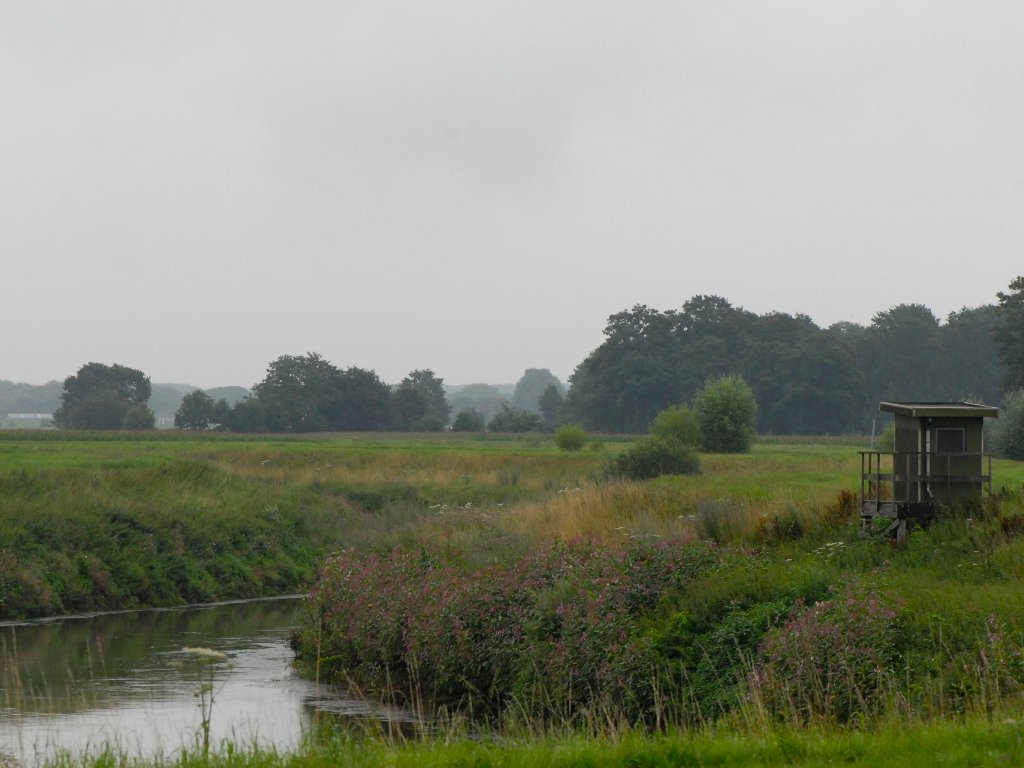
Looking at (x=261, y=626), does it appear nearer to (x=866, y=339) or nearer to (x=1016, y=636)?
(x=1016, y=636)

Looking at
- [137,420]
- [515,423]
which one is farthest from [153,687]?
[137,420]

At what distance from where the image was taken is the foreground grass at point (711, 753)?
32.6 feet

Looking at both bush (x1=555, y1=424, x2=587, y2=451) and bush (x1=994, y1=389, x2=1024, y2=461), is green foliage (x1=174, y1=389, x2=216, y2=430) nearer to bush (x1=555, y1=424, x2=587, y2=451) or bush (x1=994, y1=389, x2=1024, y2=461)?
bush (x1=555, y1=424, x2=587, y2=451)

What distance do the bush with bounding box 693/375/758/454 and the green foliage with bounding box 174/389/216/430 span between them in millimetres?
68169

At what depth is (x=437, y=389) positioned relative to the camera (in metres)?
179

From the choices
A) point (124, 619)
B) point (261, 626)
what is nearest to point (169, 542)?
point (124, 619)

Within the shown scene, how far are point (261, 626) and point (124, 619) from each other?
3797mm

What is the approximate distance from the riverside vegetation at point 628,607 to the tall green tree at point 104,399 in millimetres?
86500

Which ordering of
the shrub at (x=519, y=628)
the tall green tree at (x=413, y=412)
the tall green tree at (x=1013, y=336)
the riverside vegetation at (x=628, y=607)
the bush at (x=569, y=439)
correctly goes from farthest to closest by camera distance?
the tall green tree at (x=413, y=412)
the tall green tree at (x=1013, y=336)
the bush at (x=569, y=439)
the shrub at (x=519, y=628)
the riverside vegetation at (x=628, y=607)

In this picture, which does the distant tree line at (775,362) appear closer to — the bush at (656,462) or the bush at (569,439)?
the bush at (569,439)

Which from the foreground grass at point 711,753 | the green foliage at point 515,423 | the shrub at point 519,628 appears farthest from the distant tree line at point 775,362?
the foreground grass at point 711,753

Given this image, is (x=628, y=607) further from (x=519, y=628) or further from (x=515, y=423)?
(x=515, y=423)

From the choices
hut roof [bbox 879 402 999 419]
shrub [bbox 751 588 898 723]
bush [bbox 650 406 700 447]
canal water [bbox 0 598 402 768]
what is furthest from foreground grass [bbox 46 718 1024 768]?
bush [bbox 650 406 700 447]

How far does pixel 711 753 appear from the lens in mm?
10367
